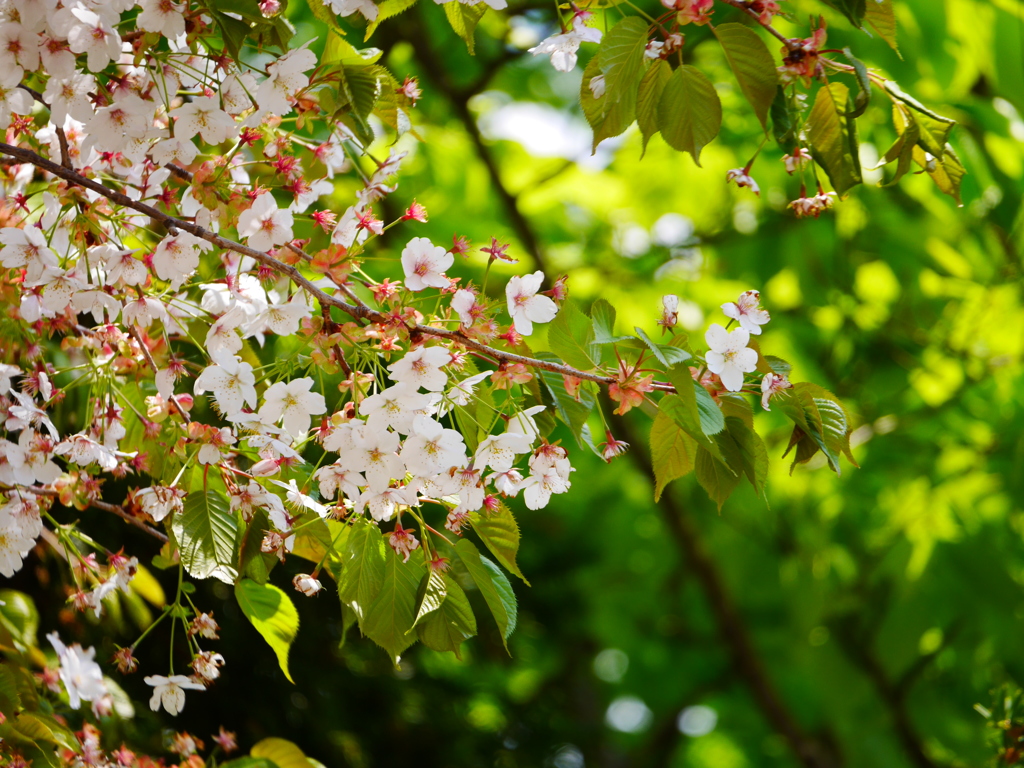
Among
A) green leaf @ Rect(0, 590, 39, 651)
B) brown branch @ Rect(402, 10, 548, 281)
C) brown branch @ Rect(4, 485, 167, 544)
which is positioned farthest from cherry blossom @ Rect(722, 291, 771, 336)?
brown branch @ Rect(402, 10, 548, 281)

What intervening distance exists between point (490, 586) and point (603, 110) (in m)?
0.35

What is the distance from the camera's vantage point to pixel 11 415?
2.18ft

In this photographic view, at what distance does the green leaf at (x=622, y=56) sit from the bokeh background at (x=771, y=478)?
1.04 metres

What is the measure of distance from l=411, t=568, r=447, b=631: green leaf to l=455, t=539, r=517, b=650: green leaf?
0.02 meters

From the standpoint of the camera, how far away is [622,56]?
60 centimetres

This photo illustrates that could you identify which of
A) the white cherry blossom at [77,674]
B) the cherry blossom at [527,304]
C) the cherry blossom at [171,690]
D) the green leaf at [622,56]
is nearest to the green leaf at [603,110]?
the green leaf at [622,56]

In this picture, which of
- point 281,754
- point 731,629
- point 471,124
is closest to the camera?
point 281,754

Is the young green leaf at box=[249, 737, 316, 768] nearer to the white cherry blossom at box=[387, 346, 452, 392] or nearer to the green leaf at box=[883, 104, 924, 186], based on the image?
the white cherry blossom at box=[387, 346, 452, 392]

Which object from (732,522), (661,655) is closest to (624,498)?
(732,522)

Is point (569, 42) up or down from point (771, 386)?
up

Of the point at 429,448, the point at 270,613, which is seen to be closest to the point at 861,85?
the point at 429,448

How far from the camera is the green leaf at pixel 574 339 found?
0.58 metres

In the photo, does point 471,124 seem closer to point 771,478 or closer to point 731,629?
point 771,478

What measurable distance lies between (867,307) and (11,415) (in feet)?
7.29
